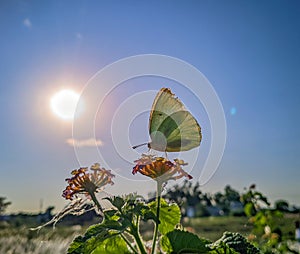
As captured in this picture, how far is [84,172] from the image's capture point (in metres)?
0.77

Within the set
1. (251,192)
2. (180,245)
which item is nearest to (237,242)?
(180,245)

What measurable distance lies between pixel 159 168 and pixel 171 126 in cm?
13

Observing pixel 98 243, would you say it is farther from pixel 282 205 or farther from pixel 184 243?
pixel 282 205

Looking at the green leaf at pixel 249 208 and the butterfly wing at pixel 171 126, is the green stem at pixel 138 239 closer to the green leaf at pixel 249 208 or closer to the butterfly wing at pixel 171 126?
the butterfly wing at pixel 171 126

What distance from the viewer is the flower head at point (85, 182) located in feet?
2.52

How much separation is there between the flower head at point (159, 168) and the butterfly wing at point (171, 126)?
3.6 inches

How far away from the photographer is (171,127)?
83cm

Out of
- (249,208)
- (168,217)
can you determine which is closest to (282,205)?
(249,208)

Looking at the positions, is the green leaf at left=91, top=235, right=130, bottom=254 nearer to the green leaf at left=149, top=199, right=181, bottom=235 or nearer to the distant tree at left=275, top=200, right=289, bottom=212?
the green leaf at left=149, top=199, right=181, bottom=235

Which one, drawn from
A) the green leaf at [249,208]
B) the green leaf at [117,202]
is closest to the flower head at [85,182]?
the green leaf at [117,202]

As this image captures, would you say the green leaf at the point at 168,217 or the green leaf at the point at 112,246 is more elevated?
the green leaf at the point at 168,217

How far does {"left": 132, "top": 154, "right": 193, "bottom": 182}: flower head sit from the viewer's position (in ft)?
2.39

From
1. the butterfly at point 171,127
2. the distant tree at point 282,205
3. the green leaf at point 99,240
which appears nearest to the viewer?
the green leaf at point 99,240

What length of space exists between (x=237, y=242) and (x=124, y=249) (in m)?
0.23
